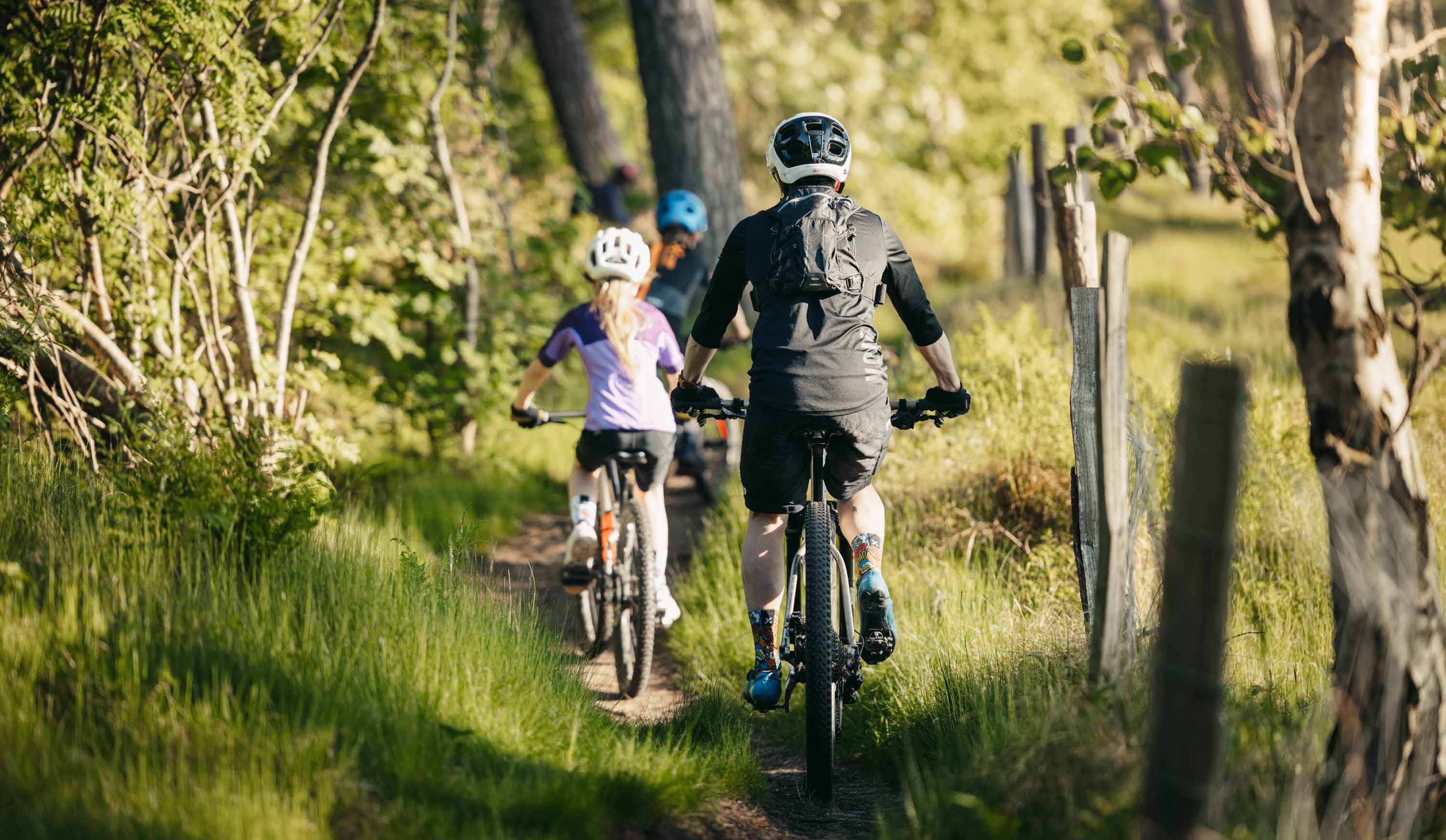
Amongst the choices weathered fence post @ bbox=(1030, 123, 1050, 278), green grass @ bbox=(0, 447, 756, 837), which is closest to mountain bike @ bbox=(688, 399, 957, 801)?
green grass @ bbox=(0, 447, 756, 837)

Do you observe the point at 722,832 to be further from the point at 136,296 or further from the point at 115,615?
the point at 136,296

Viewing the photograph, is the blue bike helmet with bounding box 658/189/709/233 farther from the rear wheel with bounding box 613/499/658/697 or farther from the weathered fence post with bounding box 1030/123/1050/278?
the rear wheel with bounding box 613/499/658/697

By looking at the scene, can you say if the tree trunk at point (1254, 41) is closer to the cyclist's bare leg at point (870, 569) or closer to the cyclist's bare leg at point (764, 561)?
the cyclist's bare leg at point (870, 569)

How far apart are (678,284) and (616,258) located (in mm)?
2439

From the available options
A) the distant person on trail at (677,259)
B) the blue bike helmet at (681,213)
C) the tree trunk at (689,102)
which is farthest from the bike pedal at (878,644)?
the tree trunk at (689,102)

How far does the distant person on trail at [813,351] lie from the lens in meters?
3.65

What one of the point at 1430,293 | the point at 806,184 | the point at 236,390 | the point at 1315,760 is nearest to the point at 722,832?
the point at 1315,760

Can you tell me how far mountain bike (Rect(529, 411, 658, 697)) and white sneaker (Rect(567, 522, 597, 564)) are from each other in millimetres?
31

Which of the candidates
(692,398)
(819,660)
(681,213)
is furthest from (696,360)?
(681,213)

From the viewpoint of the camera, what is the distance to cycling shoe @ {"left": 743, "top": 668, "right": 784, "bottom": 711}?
153 inches

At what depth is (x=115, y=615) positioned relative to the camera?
10.8 feet

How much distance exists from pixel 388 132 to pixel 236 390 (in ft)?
9.34

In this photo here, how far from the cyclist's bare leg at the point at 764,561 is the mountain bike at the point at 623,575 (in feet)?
3.17

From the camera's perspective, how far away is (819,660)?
12.0ft
